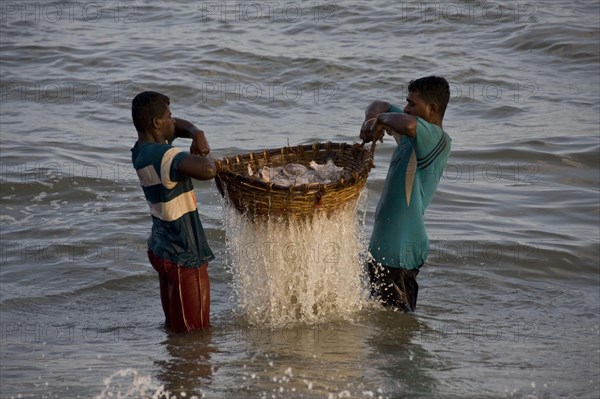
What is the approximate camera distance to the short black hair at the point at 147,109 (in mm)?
5816

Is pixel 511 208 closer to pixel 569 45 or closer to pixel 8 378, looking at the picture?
pixel 8 378

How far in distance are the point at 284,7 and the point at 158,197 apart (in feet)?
43.5

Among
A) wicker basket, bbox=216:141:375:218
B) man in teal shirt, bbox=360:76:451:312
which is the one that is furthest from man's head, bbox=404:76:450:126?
wicker basket, bbox=216:141:375:218

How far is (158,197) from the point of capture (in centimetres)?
589

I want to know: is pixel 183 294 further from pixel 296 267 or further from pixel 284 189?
pixel 284 189

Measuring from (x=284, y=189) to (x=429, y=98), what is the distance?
115 cm

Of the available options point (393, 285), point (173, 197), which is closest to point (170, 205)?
point (173, 197)

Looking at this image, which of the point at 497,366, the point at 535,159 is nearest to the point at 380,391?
the point at 497,366

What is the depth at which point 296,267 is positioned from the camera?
21.4ft

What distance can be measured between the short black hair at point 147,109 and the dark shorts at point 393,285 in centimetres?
179

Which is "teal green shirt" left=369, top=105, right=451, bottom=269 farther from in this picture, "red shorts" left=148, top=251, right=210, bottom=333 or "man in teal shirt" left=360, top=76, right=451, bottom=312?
"red shorts" left=148, top=251, right=210, bottom=333

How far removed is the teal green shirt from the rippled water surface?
1.10ft

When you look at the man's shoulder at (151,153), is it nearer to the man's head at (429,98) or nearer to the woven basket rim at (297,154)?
the woven basket rim at (297,154)

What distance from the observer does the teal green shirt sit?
20.3 feet
